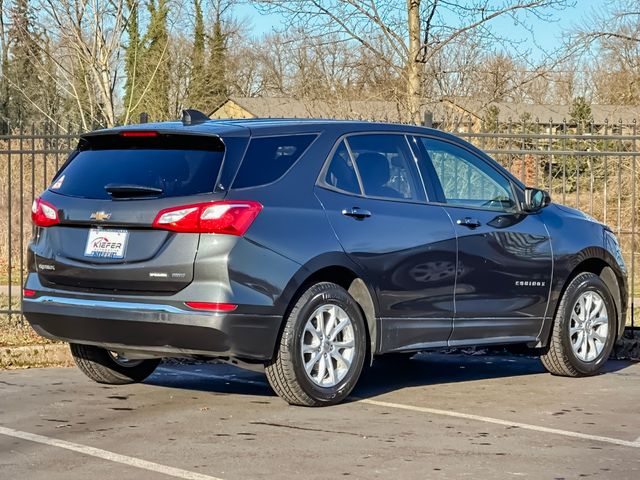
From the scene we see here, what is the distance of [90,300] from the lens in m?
6.74

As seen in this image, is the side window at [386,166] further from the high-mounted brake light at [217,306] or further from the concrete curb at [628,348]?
the concrete curb at [628,348]

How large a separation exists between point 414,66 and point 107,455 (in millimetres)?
11319

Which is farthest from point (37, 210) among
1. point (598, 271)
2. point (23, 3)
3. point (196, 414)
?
point (23, 3)

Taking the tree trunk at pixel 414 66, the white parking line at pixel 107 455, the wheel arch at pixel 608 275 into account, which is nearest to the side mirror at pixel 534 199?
the wheel arch at pixel 608 275

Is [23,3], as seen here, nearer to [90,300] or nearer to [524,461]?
[90,300]

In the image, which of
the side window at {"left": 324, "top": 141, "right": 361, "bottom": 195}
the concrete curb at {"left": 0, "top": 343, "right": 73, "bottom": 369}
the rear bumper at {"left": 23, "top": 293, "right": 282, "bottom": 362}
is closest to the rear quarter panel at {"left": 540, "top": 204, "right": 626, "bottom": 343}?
the side window at {"left": 324, "top": 141, "right": 361, "bottom": 195}

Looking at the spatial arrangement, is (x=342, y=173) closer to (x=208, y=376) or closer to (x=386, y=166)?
(x=386, y=166)

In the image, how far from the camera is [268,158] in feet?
22.4

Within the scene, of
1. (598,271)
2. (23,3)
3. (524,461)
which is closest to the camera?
(524,461)

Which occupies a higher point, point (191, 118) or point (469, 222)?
point (191, 118)

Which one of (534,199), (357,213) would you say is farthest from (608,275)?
(357,213)

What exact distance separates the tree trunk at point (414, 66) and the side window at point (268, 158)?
868 cm

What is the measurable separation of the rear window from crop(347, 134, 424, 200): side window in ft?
3.59

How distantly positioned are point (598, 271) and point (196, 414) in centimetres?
375
